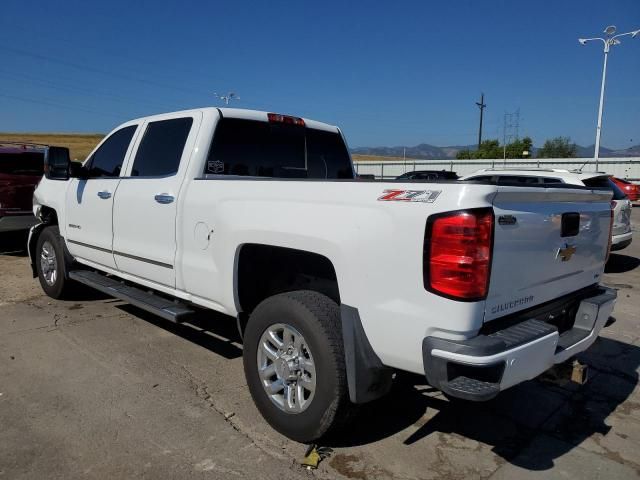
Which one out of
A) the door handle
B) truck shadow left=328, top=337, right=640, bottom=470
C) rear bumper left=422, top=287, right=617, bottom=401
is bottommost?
truck shadow left=328, top=337, right=640, bottom=470

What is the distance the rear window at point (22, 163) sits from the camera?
30.7ft

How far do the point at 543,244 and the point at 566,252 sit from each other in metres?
0.33

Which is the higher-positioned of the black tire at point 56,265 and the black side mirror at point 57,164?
the black side mirror at point 57,164

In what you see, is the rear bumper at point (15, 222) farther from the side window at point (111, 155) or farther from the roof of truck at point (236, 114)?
the roof of truck at point (236, 114)

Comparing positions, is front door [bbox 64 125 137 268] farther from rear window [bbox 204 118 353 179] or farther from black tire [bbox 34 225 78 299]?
rear window [bbox 204 118 353 179]

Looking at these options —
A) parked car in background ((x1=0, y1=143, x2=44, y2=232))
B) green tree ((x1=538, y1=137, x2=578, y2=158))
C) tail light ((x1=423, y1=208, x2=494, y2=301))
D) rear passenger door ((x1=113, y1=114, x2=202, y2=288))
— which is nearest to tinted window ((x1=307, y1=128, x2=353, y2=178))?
rear passenger door ((x1=113, y1=114, x2=202, y2=288))

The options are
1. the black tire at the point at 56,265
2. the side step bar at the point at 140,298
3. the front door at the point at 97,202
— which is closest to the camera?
the side step bar at the point at 140,298

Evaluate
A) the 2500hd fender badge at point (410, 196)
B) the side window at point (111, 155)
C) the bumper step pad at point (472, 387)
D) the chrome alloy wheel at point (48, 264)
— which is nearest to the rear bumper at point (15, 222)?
the chrome alloy wheel at point (48, 264)

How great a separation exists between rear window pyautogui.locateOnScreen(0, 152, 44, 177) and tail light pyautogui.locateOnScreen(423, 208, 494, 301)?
29.8 feet

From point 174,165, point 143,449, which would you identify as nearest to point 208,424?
point 143,449

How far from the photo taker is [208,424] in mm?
3426

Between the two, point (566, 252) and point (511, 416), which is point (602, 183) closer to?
point (511, 416)

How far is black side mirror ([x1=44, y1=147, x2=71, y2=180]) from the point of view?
521cm

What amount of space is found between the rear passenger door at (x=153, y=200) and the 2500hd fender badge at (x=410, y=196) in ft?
6.23
